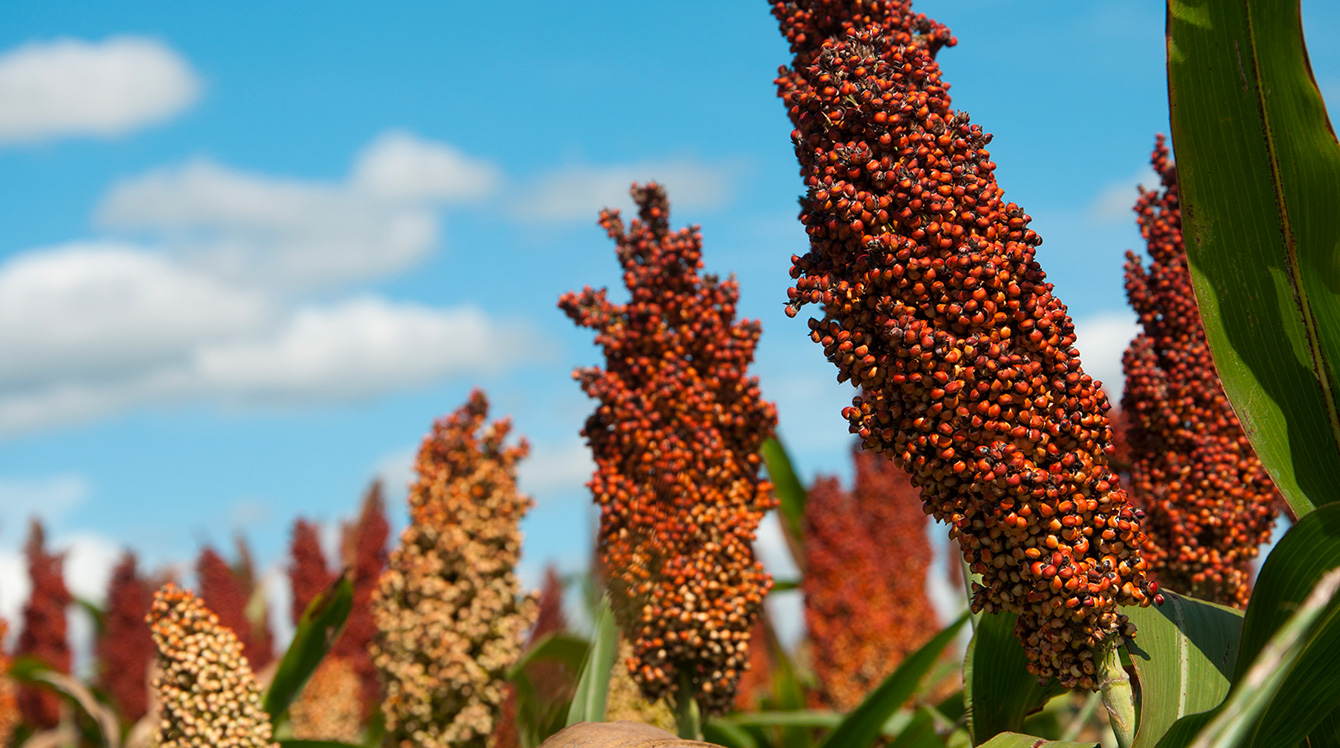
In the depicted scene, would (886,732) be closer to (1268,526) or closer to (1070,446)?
(1268,526)

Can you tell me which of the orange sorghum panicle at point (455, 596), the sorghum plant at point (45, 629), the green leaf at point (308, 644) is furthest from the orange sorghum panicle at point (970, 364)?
the sorghum plant at point (45, 629)

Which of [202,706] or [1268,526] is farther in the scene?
[1268,526]

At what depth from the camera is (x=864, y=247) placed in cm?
216

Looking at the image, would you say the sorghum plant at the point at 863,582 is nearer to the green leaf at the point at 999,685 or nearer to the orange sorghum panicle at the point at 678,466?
the orange sorghum panicle at the point at 678,466

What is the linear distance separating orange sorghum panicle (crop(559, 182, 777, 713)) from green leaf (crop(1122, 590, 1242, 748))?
1522mm

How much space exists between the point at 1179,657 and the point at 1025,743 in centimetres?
44

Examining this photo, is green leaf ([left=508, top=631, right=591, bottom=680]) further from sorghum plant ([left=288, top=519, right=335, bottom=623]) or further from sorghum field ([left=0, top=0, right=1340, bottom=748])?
sorghum plant ([left=288, top=519, right=335, bottom=623])

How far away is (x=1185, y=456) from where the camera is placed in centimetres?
327

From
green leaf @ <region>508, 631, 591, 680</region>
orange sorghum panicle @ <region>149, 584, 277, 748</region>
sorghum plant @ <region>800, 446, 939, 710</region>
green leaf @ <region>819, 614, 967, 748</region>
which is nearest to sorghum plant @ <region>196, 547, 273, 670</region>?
sorghum plant @ <region>800, 446, 939, 710</region>

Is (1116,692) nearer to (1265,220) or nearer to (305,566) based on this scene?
(1265,220)

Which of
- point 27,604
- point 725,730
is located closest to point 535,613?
point 725,730

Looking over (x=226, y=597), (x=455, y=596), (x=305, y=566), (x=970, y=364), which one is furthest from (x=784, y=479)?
(x=226, y=597)

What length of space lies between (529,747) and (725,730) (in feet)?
3.02

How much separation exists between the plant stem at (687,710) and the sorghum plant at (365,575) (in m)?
7.06
